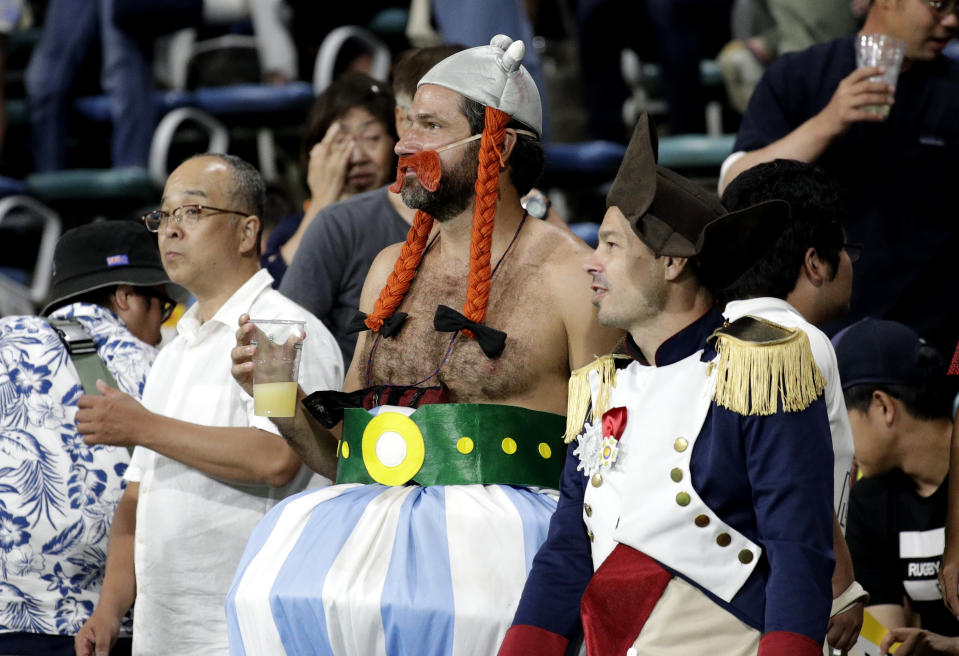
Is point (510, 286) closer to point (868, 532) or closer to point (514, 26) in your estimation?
point (868, 532)

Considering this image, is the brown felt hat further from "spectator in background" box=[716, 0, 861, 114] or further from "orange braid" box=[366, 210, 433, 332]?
"spectator in background" box=[716, 0, 861, 114]

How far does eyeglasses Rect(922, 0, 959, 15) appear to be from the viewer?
4027mm

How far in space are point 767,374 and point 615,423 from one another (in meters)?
0.31

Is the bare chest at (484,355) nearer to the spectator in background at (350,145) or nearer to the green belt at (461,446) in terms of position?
the green belt at (461,446)

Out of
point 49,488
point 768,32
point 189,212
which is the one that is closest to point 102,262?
point 189,212

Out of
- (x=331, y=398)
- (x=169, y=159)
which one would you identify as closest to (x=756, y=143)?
(x=331, y=398)

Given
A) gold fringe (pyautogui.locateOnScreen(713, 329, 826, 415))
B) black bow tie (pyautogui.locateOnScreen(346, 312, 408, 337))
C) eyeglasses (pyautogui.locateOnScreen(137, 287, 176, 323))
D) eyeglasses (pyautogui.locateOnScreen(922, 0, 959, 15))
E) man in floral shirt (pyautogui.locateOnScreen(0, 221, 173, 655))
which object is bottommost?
man in floral shirt (pyautogui.locateOnScreen(0, 221, 173, 655))

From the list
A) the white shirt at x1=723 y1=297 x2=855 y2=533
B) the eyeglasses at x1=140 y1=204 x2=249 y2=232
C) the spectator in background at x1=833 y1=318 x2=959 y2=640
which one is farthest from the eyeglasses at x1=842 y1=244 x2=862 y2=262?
the eyeglasses at x1=140 y1=204 x2=249 y2=232

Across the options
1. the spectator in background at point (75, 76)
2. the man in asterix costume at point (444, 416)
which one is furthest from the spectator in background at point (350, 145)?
the spectator in background at point (75, 76)

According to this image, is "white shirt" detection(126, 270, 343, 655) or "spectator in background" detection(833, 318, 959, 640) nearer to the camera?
"white shirt" detection(126, 270, 343, 655)

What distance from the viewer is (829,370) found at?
9.09ft

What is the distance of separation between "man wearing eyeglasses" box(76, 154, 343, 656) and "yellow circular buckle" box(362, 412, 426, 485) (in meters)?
0.43

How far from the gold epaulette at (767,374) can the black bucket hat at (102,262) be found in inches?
83.7

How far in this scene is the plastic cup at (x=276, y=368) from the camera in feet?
9.68
